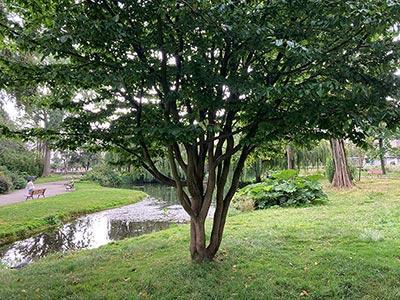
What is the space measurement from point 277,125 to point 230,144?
981 mm

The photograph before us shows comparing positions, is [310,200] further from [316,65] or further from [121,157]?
[316,65]

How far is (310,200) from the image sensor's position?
1047cm

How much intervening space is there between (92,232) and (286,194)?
645cm

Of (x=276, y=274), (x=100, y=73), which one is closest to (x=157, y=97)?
(x=100, y=73)

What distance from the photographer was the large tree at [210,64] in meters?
2.75

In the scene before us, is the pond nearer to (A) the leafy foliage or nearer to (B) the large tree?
(B) the large tree

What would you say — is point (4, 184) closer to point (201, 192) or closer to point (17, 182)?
point (17, 182)

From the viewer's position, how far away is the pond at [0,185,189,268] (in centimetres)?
882

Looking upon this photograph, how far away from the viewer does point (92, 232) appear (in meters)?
11.1

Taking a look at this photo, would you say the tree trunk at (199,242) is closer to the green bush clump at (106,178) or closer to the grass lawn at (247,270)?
the grass lawn at (247,270)

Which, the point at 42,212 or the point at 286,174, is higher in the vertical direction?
the point at 286,174

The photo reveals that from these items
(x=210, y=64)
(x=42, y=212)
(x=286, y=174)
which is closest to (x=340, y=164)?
(x=286, y=174)

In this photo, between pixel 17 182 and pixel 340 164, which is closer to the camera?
pixel 340 164

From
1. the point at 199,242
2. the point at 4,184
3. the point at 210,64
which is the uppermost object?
the point at 210,64
